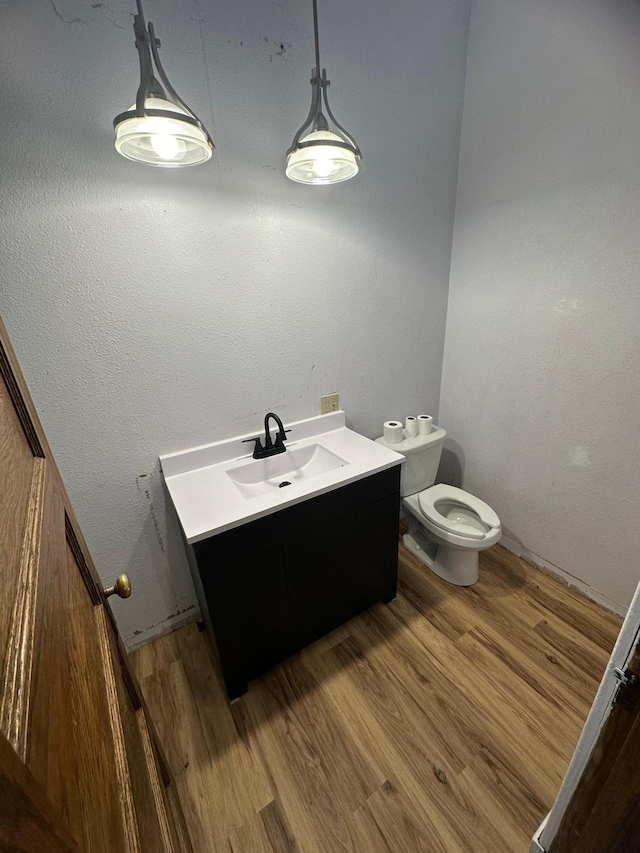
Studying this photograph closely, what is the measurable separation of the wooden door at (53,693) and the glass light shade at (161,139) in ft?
2.10

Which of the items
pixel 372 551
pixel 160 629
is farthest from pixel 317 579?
pixel 160 629

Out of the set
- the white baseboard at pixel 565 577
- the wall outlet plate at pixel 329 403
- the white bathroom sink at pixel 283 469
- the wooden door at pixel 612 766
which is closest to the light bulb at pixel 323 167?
the wall outlet plate at pixel 329 403

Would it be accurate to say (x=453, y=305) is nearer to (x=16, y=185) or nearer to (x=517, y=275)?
(x=517, y=275)

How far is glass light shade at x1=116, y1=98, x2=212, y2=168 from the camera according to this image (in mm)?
816

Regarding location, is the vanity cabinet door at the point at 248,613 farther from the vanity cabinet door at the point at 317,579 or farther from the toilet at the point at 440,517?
the toilet at the point at 440,517

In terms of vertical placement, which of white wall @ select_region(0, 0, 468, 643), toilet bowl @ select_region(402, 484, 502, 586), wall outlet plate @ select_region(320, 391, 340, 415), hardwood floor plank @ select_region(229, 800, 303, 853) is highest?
white wall @ select_region(0, 0, 468, 643)

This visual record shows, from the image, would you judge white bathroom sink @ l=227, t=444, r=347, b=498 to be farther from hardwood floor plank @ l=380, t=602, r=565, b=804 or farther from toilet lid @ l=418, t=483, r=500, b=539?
hardwood floor plank @ l=380, t=602, r=565, b=804

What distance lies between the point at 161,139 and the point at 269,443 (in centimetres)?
103

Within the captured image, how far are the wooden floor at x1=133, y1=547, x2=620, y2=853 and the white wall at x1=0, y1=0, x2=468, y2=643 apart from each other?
54cm

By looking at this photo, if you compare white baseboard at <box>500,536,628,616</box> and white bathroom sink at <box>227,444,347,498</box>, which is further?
white baseboard at <box>500,536,628,616</box>

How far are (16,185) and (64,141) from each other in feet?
0.60

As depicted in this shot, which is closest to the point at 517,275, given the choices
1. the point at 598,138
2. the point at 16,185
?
the point at 598,138

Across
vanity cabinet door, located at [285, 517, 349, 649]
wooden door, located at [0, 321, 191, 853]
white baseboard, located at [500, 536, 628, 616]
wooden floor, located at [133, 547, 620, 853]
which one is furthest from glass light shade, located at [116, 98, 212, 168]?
white baseboard, located at [500, 536, 628, 616]

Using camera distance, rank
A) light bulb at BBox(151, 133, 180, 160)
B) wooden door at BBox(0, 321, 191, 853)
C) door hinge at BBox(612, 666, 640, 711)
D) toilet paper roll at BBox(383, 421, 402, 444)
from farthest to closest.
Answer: toilet paper roll at BBox(383, 421, 402, 444) → light bulb at BBox(151, 133, 180, 160) → door hinge at BBox(612, 666, 640, 711) → wooden door at BBox(0, 321, 191, 853)
